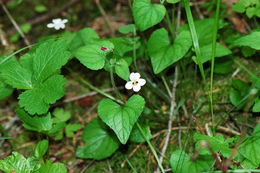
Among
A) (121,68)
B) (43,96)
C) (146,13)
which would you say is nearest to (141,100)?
(121,68)

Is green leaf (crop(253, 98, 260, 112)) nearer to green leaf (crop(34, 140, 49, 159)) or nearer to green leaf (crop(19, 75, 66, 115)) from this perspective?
green leaf (crop(19, 75, 66, 115))

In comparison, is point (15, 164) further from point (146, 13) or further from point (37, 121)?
point (146, 13)

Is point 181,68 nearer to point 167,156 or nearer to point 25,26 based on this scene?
point 167,156

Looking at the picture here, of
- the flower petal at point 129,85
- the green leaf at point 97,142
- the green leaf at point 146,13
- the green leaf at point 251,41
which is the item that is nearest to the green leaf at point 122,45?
the green leaf at point 146,13

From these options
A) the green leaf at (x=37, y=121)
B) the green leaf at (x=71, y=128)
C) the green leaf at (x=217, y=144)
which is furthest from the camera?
the green leaf at (x=71, y=128)

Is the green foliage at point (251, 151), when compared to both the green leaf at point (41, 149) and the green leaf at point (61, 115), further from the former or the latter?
the green leaf at point (61, 115)

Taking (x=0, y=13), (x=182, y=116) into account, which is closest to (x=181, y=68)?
(x=182, y=116)
